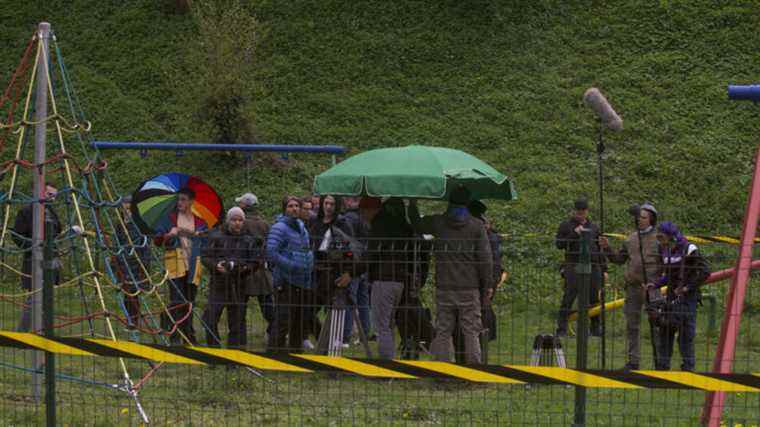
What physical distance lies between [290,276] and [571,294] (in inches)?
136

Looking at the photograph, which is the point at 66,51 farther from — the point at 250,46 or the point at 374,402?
the point at 374,402

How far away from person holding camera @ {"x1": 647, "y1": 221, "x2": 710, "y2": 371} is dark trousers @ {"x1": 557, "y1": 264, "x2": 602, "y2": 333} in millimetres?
623

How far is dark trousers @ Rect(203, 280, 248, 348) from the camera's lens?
824 centimetres

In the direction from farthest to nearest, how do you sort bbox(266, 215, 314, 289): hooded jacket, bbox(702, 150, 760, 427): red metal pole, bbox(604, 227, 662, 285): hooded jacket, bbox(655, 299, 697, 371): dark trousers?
bbox(604, 227, 662, 285): hooded jacket < bbox(655, 299, 697, 371): dark trousers < bbox(266, 215, 314, 289): hooded jacket < bbox(702, 150, 760, 427): red metal pole

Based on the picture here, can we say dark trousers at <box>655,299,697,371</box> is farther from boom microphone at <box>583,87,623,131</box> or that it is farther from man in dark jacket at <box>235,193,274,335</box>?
man in dark jacket at <box>235,193,274,335</box>

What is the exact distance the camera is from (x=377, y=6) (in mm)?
24484

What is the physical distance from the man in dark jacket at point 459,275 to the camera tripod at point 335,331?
2.87 ft

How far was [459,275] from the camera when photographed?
332 inches

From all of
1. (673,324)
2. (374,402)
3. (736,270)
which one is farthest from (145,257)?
(736,270)

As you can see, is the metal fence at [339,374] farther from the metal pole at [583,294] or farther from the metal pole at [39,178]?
the metal pole at [583,294]

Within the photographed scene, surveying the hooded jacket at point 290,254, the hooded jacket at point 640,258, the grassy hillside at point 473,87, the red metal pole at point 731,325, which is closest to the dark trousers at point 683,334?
the hooded jacket at point 640,258

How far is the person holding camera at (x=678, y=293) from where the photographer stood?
8617mm

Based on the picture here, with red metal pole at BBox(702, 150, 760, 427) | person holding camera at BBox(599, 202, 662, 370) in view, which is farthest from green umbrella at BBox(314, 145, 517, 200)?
red metal pole at BBox(702, 150, 760, 427)

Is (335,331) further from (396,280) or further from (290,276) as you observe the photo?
(396,280)
